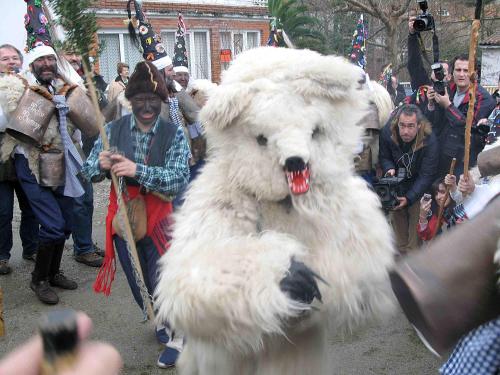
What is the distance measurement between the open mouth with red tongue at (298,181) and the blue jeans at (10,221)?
3880 millimetres

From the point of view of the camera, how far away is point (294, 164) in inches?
72.7

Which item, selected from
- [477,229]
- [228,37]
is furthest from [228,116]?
[228,37]

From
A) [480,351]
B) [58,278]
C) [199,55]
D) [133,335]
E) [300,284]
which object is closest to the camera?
[480,351]

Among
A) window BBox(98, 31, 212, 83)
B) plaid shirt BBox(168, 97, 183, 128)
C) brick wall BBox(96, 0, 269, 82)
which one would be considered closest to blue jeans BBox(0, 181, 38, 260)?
plaid shirt BBox(168, 97, 183, 128)

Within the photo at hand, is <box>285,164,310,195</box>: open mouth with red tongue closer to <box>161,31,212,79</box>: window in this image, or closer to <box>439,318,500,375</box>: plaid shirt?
<box>439,318,500,375</box>: plaid shirt

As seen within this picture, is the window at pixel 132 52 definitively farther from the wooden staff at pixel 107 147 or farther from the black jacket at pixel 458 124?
the wooden staff at pixel 107 147

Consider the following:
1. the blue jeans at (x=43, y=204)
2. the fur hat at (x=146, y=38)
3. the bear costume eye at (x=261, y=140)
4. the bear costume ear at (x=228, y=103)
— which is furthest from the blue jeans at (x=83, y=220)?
the bear costume eye at (x=261, y=140)

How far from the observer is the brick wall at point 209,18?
15367 millimetres

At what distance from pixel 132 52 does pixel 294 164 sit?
15181mm

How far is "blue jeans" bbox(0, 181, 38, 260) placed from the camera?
4.96 metres

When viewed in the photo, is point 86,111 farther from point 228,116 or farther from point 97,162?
point 228,116

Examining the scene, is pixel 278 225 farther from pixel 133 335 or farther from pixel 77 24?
pixel 133 335

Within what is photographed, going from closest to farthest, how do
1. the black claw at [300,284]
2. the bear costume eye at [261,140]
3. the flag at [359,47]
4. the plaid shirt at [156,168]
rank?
the black claw at [300,284] → the bear costume eye at [261,140] → the plaid shirt at [156,168] → the flag at [359,47]

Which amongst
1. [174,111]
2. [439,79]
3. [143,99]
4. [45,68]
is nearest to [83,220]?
[174,111]
